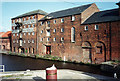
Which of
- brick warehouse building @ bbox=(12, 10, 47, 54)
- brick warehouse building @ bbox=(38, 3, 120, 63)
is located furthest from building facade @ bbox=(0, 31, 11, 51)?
brick warehouse building @ bbox=(38, 3, 120, 63)

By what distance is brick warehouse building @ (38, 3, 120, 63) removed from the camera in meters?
21.4

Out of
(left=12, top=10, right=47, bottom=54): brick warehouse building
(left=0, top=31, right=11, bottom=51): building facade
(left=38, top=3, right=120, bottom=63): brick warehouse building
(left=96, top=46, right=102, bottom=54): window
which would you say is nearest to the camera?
(left=38, top=3, right=120, bottom=63): brick warehouse building

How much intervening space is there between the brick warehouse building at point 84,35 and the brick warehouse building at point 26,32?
3.70 metres

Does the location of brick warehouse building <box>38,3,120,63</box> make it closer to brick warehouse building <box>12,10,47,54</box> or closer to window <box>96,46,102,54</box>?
window <box>96,46,102,54</box>

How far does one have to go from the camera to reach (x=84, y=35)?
25.1 metres

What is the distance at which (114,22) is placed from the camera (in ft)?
68.7

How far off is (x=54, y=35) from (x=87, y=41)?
9.74 meters

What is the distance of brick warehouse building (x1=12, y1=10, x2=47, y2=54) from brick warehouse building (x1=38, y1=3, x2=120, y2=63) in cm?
370

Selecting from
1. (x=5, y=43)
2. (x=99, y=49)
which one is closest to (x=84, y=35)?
(x=99, y=49)

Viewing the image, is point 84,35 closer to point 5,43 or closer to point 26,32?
point 26,32

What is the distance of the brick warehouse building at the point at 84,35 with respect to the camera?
70.2 ft

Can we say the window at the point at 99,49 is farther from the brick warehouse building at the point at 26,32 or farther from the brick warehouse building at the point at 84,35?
the brick warehouse building at the point at 26,32

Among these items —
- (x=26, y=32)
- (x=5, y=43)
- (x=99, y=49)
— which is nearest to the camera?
(x=99, y=49)

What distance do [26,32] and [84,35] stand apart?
2227cm
